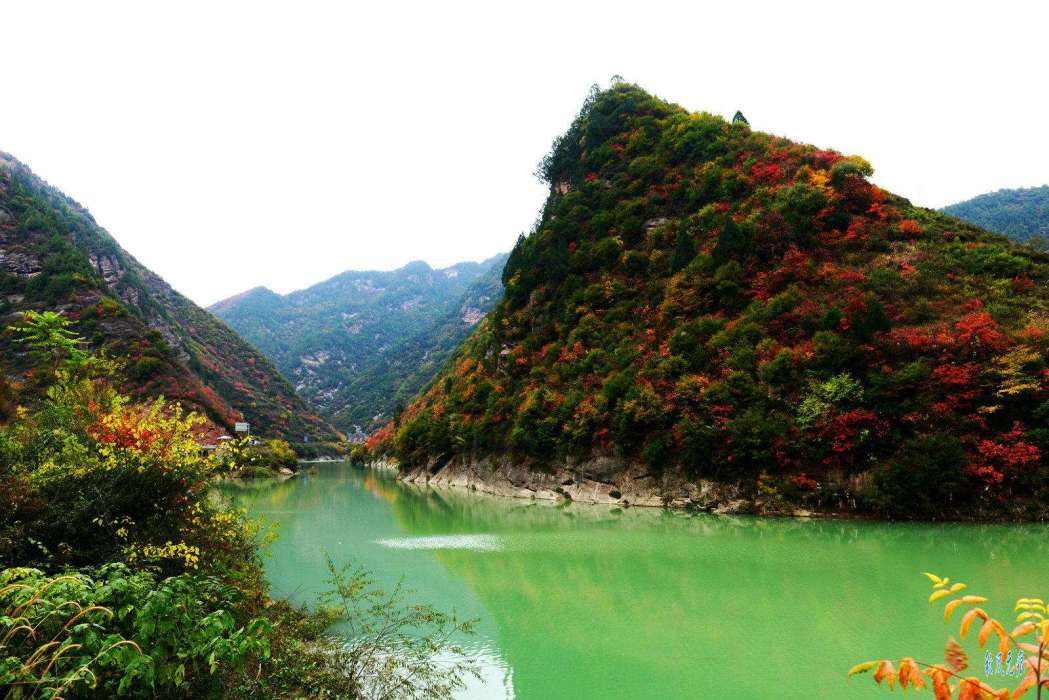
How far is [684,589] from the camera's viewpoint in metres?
13.8

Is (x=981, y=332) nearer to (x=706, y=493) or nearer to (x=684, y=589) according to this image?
(x=706, y=493)

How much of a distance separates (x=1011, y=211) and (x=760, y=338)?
4920 inches

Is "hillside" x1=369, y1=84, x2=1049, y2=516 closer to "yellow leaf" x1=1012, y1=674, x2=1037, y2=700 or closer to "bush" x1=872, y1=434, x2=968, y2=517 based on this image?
"bush" x1=872, y1=434, x2=968, y2=517

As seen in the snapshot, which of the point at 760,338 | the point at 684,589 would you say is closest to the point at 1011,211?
the point at 760,338

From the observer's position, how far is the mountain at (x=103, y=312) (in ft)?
204

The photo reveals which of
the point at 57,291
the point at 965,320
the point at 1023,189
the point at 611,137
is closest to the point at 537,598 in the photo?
the point at 965,320

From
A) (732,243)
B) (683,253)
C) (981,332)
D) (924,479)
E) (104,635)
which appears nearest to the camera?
(104,635)

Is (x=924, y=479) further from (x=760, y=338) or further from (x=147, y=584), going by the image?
(x=147, y=584)

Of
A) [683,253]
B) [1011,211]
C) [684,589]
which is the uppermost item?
[1011,211]

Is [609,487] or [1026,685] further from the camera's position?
[609,487]

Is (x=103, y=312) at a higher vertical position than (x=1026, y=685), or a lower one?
higher

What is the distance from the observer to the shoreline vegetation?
3793 mm

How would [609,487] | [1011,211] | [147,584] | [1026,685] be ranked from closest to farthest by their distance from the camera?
[1026,685]
[147,584]
[609,487]
[1011,211]

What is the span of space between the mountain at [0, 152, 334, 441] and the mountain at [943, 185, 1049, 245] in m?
128
